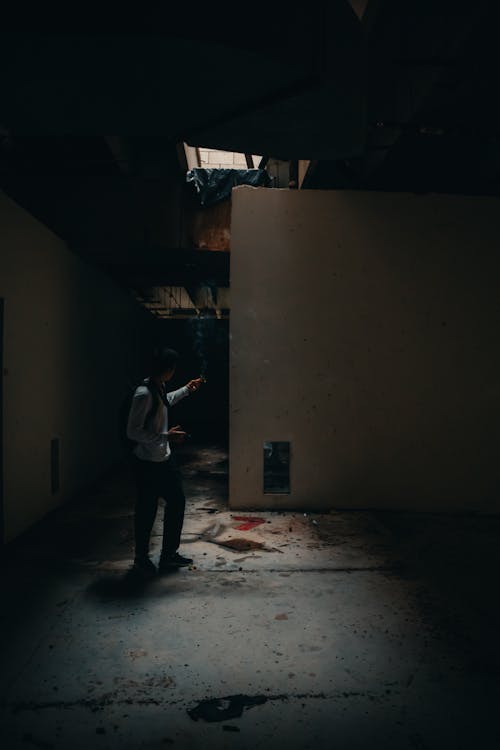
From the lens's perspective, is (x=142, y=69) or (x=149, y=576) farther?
(x=149, y=576)

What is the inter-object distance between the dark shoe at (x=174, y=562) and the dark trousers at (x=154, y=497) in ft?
0.54

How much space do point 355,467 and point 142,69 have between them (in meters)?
4.85

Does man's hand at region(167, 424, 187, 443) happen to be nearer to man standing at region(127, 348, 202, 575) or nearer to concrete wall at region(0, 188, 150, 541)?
man standing at region(127, 348, 202, 575)

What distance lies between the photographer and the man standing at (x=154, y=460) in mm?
3889

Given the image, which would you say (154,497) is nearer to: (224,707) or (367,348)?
(224,707)

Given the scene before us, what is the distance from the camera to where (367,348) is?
20.2 ft

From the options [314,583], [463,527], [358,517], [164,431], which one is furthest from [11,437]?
[463,527]

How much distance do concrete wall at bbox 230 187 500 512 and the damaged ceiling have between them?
0.84 meters

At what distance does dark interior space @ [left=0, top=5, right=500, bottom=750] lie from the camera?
2312 millimetres

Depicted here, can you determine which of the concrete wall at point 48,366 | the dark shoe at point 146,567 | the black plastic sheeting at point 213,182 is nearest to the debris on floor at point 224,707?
the dark shoe at point 146,567

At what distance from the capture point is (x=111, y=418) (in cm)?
891

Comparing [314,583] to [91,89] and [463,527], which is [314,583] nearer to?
[463,527]

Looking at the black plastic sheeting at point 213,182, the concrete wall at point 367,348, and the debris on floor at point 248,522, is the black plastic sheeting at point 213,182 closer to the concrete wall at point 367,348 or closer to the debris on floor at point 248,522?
the concrete wall at point 367,348

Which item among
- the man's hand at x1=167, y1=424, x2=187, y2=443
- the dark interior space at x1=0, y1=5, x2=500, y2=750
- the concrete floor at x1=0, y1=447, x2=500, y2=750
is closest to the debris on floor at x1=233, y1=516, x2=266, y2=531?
the dark interior space at x1=0, y1=5, x2=500, y2=750
